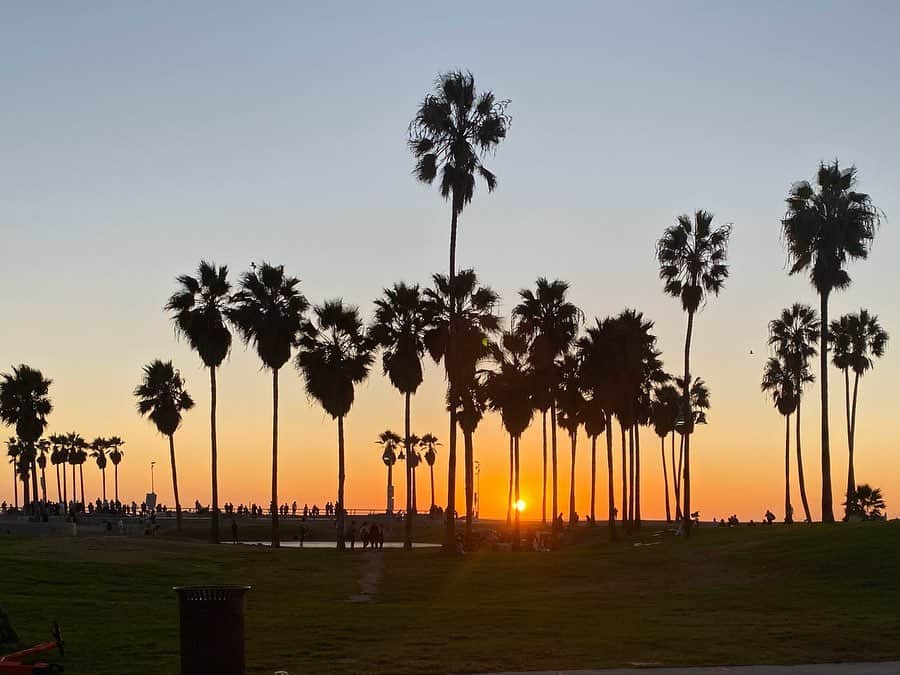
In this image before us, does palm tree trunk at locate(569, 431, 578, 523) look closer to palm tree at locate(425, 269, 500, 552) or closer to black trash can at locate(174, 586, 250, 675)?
palm tree at locate(425, 269, 500, 552)

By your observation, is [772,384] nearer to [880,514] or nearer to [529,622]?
[880,514]

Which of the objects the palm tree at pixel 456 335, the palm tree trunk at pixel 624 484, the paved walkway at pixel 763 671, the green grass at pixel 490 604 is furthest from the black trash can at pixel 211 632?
the palm tree trunk at pixel 624 484

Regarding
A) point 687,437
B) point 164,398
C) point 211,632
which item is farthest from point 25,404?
point 211,632

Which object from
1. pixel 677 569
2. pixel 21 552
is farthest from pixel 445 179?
pixel 21 552

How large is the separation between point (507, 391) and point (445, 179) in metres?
17.4

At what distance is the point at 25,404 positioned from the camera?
310 feet

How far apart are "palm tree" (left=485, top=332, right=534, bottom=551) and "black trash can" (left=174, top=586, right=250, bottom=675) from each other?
5043 cm

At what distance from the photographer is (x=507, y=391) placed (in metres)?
69.2

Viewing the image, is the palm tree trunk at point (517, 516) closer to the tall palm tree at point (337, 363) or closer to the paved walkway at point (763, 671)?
the tall palm tree at point (337, 363)

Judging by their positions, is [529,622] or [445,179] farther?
[445,179]

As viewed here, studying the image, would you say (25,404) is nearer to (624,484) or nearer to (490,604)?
(624,484)

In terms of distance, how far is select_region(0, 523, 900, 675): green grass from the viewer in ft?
60.7

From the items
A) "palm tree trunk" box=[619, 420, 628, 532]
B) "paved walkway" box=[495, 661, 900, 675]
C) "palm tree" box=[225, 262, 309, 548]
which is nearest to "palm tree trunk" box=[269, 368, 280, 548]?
"palm tree" box=[225, 262, 309, 548]

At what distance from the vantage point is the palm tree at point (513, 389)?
220 ft
